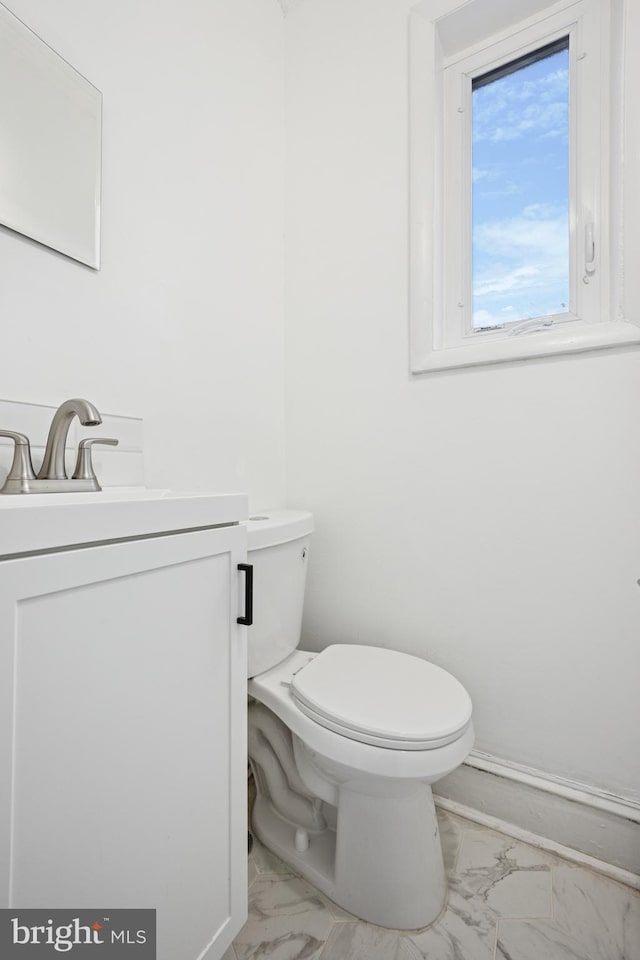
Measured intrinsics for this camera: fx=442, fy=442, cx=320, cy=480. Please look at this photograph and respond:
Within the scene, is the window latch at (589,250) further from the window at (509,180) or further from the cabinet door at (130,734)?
the cabinet door at (130,734)

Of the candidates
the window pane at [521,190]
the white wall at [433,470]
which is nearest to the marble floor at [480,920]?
the white wall at [433,470]

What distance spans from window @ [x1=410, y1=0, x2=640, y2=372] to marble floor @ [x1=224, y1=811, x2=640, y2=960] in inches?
46.6

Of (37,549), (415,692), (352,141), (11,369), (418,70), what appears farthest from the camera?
(352,141)

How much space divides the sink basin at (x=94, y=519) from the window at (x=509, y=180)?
0.81m

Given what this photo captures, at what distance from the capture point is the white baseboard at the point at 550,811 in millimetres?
974

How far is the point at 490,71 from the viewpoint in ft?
4.09

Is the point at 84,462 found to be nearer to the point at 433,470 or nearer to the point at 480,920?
the point at 433,470

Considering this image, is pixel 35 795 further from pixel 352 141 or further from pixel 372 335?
pixel 352 141

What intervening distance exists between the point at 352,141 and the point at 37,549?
4.83 feet

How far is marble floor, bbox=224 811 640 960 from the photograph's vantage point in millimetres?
822

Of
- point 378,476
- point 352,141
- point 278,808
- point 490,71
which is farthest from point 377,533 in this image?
point 490,71

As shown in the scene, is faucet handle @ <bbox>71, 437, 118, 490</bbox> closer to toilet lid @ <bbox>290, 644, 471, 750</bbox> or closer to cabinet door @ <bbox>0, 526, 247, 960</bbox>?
cabinet door @ <bbox>0, 526, 247, 960</bbox>

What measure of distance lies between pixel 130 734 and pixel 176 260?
1023 millimetres

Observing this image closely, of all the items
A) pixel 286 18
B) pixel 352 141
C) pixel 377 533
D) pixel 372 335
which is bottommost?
pixel 377 533
